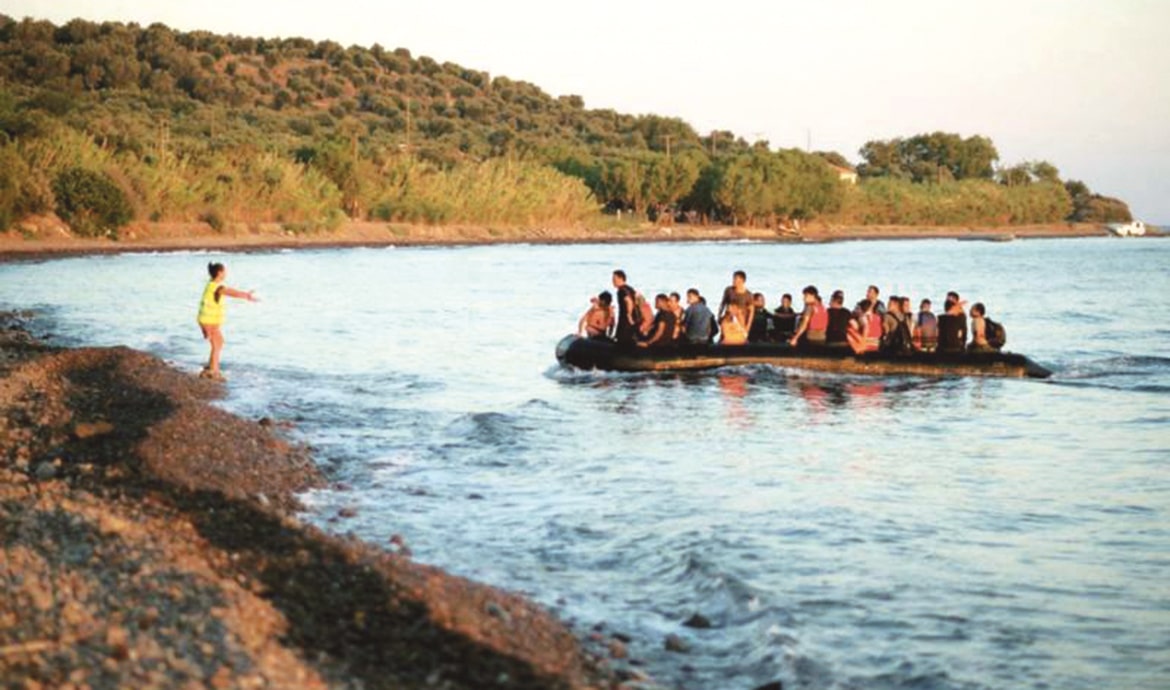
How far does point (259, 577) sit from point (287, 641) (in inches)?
55.4

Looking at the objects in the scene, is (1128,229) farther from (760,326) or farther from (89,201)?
(760,326)

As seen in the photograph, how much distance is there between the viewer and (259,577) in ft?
29.1

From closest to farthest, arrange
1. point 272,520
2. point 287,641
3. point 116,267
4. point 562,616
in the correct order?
point 287,641 → point 562,616 → point 272,520 → point 116,267

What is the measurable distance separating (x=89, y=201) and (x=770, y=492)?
2324 inches

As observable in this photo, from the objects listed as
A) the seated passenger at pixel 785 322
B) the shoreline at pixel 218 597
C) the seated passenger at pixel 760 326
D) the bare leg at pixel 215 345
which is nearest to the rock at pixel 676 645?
the shoreline at pixel 218 597

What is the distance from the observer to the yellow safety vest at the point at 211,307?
69.4 ft

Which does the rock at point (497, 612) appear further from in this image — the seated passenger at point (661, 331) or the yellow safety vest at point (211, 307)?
the seated passenger at point (661, 331)

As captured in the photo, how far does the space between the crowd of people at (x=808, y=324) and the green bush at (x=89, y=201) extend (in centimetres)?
4813

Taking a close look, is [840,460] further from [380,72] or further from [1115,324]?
[380,72]

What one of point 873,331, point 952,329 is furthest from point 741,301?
point 952,329

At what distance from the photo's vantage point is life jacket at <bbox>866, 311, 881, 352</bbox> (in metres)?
23.4

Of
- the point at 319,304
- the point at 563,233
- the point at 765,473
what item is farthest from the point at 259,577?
the point at 563,233

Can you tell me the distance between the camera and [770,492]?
48.7ft

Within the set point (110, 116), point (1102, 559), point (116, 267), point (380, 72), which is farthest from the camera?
point (380, 72)
